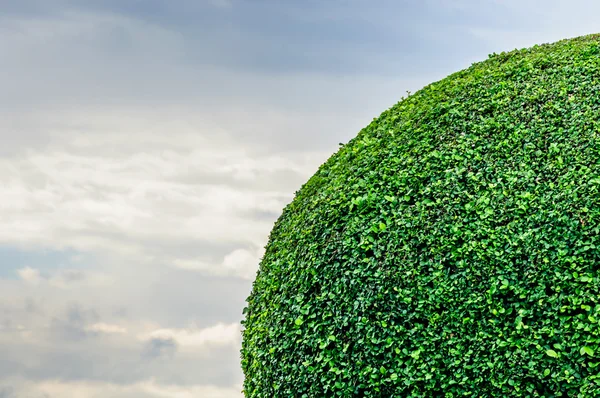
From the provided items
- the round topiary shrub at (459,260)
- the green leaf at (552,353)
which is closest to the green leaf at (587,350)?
the round topiary shrub at (459,260)

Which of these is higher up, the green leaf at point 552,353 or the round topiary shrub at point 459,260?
the round topiary shrub at point 459,260

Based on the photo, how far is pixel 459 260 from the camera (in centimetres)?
472

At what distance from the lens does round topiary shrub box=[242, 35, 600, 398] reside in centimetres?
451

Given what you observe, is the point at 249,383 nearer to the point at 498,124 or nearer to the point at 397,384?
the point at 397,384

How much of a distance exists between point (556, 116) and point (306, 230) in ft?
7.56

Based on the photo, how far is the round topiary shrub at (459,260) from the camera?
451cm

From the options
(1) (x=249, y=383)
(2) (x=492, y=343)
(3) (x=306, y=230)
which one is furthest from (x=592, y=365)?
(1) (x=249, y=383)

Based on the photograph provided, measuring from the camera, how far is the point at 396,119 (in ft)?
20.0

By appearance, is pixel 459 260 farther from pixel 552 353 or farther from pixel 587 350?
pixel 587 350

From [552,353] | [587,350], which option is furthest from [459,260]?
[587,350]

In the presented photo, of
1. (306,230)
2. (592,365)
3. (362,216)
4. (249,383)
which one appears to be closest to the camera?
(592,365)

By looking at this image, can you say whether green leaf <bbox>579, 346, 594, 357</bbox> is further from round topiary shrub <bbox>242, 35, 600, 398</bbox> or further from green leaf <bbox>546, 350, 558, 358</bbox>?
green leaf <bbox>546, 350, 558, 358</bbox>

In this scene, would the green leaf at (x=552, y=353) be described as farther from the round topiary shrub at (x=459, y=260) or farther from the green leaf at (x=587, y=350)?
the green leaf at (x=587, y=350)

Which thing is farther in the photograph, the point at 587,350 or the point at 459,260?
the point at 459,260
